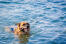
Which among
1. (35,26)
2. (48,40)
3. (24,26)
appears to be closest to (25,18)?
(35,26)

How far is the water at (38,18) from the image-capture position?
382 inches

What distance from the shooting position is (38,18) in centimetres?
1195

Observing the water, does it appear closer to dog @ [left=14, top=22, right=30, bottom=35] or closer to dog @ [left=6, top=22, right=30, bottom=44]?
dog @ [left=6, top=22, right=30, bottom=44]

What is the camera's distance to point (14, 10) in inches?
515

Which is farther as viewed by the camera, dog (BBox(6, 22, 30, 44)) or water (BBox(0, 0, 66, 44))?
dog (BBox(6, 22, 30, 44))

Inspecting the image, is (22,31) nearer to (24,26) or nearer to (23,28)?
(23,28)

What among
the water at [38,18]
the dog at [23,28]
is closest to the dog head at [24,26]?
the dog at [23,28]

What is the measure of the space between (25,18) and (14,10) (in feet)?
4.71

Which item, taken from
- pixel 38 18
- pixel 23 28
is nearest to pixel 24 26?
pixel 23 28

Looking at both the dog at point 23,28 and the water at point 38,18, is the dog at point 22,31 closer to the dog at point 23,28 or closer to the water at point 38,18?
the dog at point 23,28

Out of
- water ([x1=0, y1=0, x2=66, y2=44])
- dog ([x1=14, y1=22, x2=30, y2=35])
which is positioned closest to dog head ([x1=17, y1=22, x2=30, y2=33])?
dog ([x1=14, y1=22, x2=30, y2=35])

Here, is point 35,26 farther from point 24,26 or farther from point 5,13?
point 5,13

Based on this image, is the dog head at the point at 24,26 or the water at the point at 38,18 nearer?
the water at the point at 38,18

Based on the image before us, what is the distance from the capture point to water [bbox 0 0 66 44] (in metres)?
9.71
